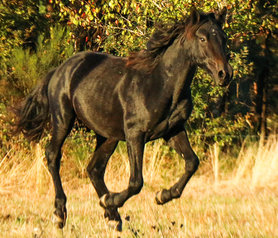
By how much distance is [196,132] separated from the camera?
9.56 m

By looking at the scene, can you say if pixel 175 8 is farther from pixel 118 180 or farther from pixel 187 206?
pixel 187 206

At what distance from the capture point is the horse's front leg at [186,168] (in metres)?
5.12

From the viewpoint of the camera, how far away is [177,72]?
5031 mm

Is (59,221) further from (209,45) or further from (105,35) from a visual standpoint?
(105,35)

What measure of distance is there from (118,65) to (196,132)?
415 cm

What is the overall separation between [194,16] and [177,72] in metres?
0.58

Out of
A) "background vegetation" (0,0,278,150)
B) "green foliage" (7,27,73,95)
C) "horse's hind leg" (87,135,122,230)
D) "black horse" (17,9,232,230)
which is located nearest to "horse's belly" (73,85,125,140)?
"black horse" (17,9,232,230)

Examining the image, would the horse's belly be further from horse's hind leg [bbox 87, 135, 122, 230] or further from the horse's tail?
the horse's tail

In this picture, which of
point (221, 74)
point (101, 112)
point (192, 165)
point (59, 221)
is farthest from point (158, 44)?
point (59, 221)

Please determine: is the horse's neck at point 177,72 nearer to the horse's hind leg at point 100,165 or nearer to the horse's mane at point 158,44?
the horse's mane at point 158,44

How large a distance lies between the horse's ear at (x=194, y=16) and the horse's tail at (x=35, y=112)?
258 centimetres

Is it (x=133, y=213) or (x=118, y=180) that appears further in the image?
(x=118, y=180)

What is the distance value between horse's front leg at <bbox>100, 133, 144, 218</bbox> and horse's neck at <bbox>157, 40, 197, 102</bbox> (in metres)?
0.58

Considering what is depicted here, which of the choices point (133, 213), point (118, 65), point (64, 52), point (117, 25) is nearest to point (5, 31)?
point (64, 52)
